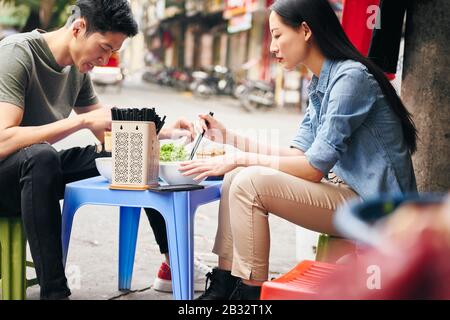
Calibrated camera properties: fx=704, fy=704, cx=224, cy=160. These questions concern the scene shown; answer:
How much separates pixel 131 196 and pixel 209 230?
8.03ft

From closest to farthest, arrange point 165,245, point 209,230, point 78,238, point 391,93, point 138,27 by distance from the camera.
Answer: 1. point 391,93
2. point 138,27
3. point 165,245
4. point 78,238
5. point 209,230

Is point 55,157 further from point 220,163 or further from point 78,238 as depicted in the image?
point 78,238

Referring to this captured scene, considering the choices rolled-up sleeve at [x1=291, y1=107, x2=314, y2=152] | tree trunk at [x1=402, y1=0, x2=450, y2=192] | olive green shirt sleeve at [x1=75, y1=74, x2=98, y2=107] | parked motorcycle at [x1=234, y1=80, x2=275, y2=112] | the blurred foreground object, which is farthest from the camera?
parked motorcycle at [x1=234, y1=80, x2=275, y2=112]

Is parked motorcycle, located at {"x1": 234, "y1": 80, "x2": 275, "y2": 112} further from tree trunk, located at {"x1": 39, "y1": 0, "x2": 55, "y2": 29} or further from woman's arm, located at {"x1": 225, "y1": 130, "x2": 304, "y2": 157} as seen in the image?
woman's arm, located at {"x1": 225, "y1": 130, "x2": 304, "y2": 157}

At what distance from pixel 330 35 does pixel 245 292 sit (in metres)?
0.99

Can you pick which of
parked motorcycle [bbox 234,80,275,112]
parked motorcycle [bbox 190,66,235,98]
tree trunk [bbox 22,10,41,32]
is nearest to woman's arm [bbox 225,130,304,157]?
tree trunk [bbox 22,10,41,32]

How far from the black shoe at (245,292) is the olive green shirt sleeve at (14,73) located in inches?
44.2

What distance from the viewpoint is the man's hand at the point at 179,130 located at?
3.13 meters

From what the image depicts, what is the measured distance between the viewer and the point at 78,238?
468 centimetres

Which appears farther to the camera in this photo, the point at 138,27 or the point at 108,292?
the point at 108,292

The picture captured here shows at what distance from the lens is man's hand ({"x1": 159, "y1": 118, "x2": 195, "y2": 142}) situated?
3.13 m

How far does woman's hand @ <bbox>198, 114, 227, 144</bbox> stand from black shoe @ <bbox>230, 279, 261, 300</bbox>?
73 centimetres

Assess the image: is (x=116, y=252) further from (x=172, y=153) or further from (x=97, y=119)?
(x=97, y=119)
